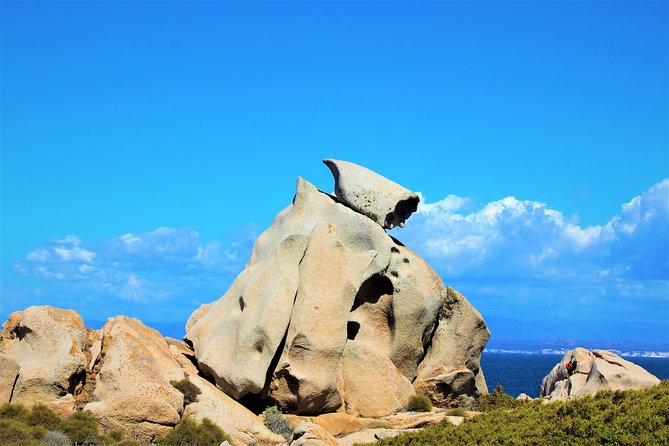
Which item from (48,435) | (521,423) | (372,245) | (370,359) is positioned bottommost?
(48,435)

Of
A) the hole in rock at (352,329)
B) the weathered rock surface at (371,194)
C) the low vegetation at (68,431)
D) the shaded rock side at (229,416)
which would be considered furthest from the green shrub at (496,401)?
the low vegetation at (68,431)

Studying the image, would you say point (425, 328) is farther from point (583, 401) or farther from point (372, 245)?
point (583, 401)

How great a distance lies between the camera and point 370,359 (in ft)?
107

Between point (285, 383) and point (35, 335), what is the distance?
901cm

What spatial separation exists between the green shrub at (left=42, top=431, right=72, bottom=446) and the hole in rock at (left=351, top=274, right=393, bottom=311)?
43.7 ft

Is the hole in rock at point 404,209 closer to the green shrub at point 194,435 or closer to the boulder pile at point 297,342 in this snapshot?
the boulder pile at point 297,342

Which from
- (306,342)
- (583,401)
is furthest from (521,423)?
(306,342)

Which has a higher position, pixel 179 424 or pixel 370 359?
pixel 370 359

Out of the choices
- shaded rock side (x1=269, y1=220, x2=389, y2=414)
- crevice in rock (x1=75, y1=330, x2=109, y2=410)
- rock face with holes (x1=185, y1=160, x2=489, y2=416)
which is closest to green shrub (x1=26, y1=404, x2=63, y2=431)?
crevice in rock (x1=75, y1=330, x2=109, y2=410)

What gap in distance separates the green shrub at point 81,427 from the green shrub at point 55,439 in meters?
0.44

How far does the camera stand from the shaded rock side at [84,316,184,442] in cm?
2691

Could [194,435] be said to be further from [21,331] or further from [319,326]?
[21,331]

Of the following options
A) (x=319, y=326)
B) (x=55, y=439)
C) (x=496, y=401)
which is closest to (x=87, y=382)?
(x=55, y=439)

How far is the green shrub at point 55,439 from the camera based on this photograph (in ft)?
80.7
